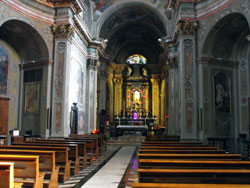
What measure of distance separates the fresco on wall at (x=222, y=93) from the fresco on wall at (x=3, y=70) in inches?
420

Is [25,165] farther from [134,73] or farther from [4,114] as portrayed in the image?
[134,73]

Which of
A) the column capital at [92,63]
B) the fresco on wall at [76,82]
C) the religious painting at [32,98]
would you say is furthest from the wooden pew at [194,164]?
the column capital at [92,63]

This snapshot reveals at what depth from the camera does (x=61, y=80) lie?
1388 cm

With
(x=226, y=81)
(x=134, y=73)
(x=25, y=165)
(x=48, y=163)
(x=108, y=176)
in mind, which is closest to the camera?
(x=25, y=165)

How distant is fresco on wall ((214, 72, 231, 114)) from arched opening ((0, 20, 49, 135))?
8605mm

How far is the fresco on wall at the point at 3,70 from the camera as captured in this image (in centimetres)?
1375

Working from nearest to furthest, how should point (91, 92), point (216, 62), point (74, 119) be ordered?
point (216, 62), point (74, 119), point (91, 92)

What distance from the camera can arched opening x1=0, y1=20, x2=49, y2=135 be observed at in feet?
45.7

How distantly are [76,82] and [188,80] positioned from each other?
6.97 m

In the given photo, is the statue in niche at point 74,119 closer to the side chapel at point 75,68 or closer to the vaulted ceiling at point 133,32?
the side chapel at point 75,68

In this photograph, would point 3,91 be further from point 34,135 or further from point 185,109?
point 185,109

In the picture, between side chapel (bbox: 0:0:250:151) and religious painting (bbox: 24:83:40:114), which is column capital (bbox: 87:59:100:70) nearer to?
side chapel (bbox: 0:0:250:151)

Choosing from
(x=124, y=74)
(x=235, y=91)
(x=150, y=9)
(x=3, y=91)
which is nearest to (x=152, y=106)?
(x=124, y=74)

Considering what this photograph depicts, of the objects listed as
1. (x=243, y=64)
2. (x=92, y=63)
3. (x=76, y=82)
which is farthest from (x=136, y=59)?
(x=243, y=64)
